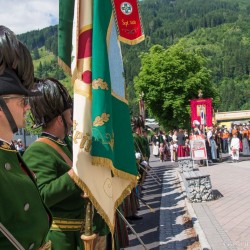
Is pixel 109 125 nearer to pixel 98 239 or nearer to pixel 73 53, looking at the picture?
pixel 73 53

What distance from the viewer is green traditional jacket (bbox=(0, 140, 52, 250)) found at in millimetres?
1734

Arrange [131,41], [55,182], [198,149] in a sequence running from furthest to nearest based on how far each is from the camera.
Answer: [198,149] < [131,41] < [55,182]

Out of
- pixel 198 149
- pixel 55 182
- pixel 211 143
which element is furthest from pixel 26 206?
pixel 211 143

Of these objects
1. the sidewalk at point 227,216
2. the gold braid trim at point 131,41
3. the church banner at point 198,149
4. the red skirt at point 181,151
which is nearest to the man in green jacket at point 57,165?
the gold braid trim at point 131,41

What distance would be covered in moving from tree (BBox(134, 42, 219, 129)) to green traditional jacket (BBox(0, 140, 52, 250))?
93.9 ft

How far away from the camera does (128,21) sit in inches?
143

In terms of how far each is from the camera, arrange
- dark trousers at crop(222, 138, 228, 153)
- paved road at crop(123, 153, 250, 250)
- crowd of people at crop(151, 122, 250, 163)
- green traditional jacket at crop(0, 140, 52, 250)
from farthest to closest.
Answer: dark trousers at crop(222, 138, 228, 153) < crowd of people at crop(151, 122, 250, 163) < paved road at crop(123, 153, 250, 250) < green traditional jacket at crop(0, 140, 52, 250)

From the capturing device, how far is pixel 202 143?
17.0 meters

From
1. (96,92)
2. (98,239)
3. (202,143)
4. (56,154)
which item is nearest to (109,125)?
(96,92)

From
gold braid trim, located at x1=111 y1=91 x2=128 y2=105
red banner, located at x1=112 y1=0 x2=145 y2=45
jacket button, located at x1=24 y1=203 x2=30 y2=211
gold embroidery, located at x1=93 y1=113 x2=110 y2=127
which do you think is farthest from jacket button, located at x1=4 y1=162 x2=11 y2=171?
red banner, located at x1=112 y1=0 x2=145 y2=45

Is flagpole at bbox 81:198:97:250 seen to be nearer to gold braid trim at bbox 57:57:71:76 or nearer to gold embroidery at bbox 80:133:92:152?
gold embroidery at bbox 80:133:92:152

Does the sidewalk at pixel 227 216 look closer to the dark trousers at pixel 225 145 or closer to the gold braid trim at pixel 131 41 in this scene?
the gold braid trim at pixel 131 41

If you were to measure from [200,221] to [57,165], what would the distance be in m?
4.88

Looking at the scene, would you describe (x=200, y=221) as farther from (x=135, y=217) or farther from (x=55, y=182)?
(x=55, y=182)
